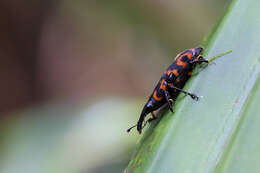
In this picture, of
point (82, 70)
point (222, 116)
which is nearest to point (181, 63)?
point (222, 116)

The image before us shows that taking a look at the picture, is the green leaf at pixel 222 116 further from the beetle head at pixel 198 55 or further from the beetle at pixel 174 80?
the beetle at pixel 174 80

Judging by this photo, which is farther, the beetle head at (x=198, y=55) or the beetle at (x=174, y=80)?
the beetle at (x=174, y=80)

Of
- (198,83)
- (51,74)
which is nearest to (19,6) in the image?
(51,74)

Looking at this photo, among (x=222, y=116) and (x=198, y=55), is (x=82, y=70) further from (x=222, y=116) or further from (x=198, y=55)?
(x=222, y=116)

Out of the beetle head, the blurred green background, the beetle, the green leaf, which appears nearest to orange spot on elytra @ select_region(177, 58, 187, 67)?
the beetle

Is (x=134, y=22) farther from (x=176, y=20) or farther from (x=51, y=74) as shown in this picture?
(x=51, y=74)

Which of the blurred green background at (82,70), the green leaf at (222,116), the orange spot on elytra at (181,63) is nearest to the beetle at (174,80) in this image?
the orange spot on elytra at (181,63)

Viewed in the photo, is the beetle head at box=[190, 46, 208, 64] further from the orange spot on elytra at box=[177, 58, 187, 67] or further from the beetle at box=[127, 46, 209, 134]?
the orange spot on elytra at box=[177, 58, 187, 67]

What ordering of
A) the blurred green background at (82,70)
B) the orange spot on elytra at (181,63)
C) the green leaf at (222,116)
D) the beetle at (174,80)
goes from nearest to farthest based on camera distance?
the green leaf at (222,116) → the beetle at (174,80) → the orange spot on elytra at (181,63) → the blurred green background at (82,70)
